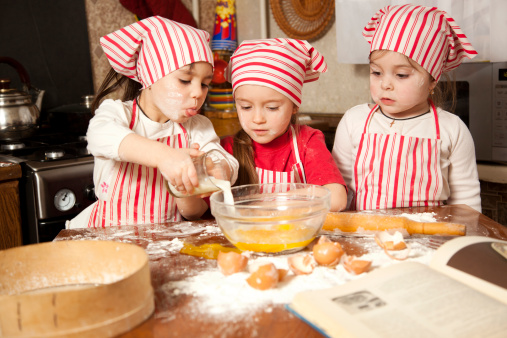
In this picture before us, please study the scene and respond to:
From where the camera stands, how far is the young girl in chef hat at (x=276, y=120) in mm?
1389

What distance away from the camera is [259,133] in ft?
4.70

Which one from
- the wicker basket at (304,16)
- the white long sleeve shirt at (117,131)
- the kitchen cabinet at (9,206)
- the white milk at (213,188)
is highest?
the wicker basket at (304,16)

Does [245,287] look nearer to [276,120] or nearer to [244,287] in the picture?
[244,287]

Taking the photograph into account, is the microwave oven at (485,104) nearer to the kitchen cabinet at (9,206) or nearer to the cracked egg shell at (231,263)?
the cracked egg shell at (231,263)

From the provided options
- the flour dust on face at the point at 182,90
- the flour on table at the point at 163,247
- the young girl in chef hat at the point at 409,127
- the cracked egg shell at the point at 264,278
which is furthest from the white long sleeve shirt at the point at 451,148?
the cracked egg shell at the point at 264,278

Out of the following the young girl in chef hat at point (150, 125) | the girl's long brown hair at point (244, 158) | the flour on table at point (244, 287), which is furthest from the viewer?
the girl's long brown hair at point (244, 158)

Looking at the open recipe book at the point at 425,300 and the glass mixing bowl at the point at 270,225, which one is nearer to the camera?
the open recipe book at the point at 425,300

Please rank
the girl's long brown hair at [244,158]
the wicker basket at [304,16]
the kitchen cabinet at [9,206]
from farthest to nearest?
the wicker basket at [304,16]
the kitchen cabinet at [9,206]
the girl's long brown hair at [244,158]

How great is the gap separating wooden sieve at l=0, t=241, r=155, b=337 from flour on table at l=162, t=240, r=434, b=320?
73 millimetres

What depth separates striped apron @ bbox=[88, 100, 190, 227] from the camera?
56.5 inches

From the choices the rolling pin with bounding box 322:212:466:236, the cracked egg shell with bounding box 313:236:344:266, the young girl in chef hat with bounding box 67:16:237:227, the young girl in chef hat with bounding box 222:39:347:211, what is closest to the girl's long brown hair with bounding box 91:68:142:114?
the young girl in chef hat with bounding box 67:16:237:227

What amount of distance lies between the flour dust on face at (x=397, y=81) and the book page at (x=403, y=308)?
79 cm

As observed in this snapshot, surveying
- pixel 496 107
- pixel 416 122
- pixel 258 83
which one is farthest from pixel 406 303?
pixel 496 107

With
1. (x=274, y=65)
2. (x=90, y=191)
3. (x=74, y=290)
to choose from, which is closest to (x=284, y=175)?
(x=274, y=65)
